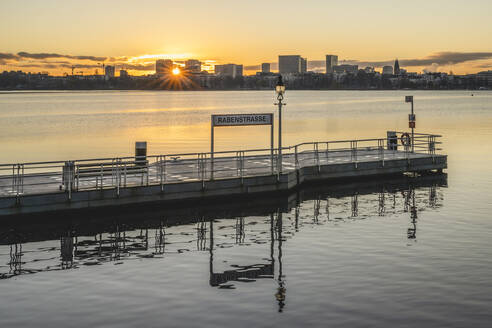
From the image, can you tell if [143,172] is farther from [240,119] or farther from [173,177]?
[240,119]

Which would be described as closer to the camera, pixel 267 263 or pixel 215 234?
pixel 267 263

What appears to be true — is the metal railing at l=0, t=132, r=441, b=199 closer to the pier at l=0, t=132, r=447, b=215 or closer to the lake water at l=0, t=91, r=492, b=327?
the pier at l=0, t=132, r=447, b=215

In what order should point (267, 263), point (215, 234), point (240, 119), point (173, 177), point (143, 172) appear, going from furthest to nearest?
1. point (240, 119)
2. point (173, 177)
3. point (143, 172)
4. point (215, 234)
5. point (267, 263)

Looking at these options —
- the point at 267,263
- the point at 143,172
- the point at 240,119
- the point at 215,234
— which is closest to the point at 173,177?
the point at 143,172

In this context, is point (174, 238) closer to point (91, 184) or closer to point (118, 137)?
point (91, 184)

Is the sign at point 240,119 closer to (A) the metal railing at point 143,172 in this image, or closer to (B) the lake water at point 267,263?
(A) the metal railing at point 143,172

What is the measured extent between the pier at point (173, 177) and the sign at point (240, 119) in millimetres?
1432

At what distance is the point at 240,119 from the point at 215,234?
27.6 ft

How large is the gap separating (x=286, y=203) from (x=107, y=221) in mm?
8590

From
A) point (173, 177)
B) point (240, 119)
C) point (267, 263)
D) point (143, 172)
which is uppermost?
point (240, 119)

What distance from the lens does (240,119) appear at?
3055 centimetres

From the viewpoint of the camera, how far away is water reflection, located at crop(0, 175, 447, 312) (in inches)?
748

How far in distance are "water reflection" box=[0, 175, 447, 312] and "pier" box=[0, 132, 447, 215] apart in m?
0.79

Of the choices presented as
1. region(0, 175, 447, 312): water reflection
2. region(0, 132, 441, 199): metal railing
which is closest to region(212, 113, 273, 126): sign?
region(0, 132, 441, 199): metal railing
